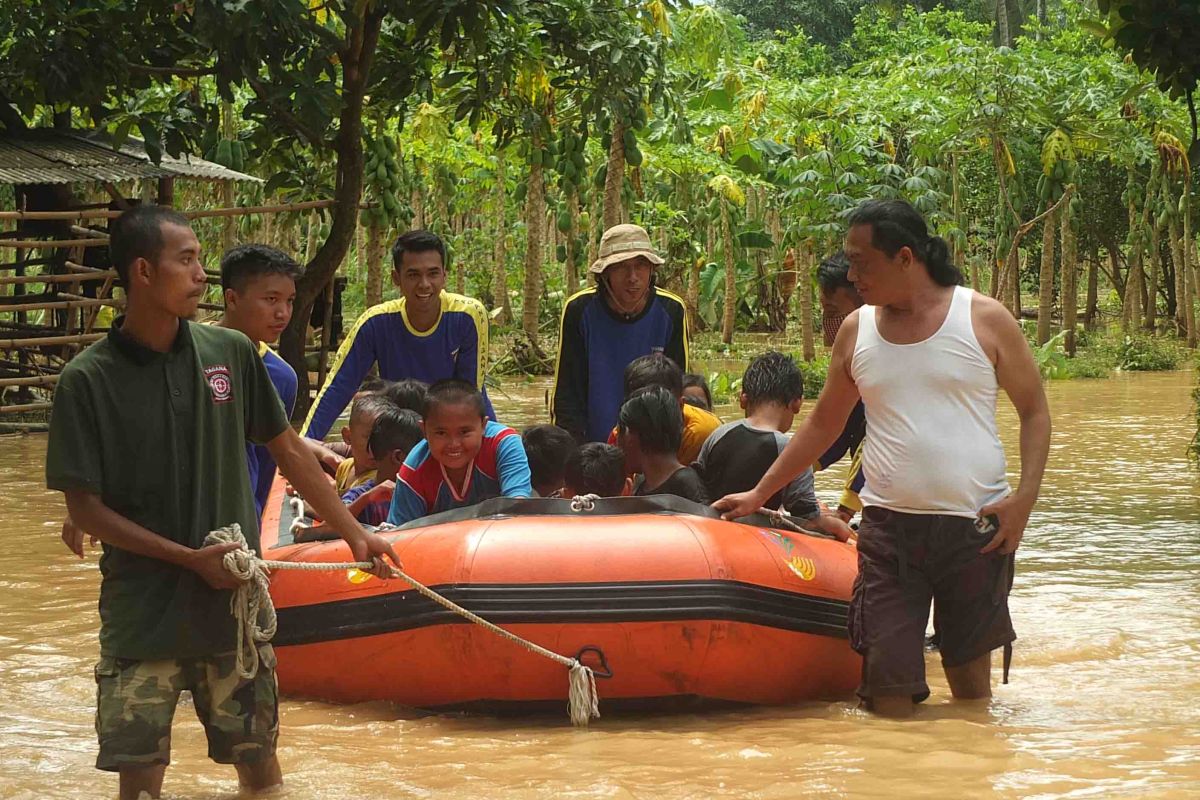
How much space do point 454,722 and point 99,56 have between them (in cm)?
661

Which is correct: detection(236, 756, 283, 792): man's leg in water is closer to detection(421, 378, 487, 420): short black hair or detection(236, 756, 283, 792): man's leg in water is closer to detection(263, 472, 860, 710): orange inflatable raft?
detection(263, 472, 860, 710): orange inflatable raft

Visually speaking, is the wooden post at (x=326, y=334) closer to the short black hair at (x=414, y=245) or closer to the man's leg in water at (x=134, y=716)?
the short black hair at (x=414, y=245)

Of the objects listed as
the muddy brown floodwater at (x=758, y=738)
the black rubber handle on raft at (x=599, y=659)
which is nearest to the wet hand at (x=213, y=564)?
the muddy brown floodwater at (x=758, y=738)

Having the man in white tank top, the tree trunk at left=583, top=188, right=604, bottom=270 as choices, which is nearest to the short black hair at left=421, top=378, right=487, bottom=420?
the man in white tank top

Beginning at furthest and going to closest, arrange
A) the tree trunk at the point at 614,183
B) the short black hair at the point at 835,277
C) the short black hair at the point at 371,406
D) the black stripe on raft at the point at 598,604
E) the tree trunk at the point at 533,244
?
the tree trunk at the point at 533,244 < the tree trunk at the point at 614,183 < the short black hair at the point at 371,406 < the short black hair at the point at 835,277 < the black stripe on raft at the point at 598,604

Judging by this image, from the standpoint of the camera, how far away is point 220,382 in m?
3.75

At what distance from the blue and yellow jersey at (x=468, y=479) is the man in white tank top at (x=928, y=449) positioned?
135 centimetres

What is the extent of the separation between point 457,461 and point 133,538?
6.66 feet

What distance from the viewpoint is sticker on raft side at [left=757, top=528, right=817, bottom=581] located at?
5.16 m

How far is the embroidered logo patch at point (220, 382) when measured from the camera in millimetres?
3727

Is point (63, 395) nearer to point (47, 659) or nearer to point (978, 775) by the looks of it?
point (978, 775)

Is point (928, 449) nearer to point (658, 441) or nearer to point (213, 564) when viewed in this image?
point (658, 441)

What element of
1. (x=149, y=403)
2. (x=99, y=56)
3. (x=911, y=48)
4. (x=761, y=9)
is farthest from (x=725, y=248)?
(x=149, y=403)

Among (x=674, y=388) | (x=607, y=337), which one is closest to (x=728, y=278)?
(x=607, y=337)
